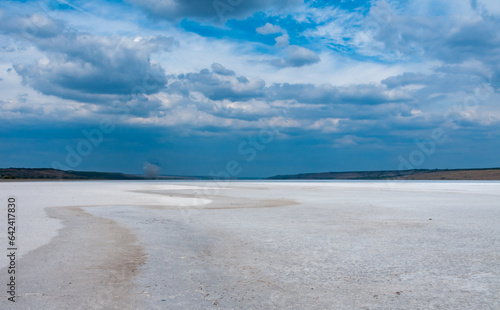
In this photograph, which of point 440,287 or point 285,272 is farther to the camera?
point 285,272

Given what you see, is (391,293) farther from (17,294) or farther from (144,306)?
(17,294)

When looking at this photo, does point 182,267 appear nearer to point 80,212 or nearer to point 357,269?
point 357,269

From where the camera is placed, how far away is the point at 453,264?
904 centimetres

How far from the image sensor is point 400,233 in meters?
13.5

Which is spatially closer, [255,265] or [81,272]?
[81,272]

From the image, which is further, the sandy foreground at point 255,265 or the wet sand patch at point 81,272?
the sandy foreground at point 255,265

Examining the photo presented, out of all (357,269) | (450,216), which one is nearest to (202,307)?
(357,269)

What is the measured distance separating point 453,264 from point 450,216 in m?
10.0

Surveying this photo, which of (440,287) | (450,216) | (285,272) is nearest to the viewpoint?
(440,287)

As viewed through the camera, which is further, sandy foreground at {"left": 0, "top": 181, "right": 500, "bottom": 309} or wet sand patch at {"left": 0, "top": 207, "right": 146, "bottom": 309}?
sandy foreground at {"left": 0, "top": 181, "right": 500, "bottom": 309}

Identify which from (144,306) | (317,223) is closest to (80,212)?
(317,223)

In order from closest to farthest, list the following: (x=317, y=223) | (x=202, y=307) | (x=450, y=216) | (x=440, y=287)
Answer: (x=202, y=307) < (x=440, y=287) < (x=317, y=223) < (x=450, y=216)

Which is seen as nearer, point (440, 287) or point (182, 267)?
point (440, 287)

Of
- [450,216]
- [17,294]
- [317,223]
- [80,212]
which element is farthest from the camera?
[80,212]
